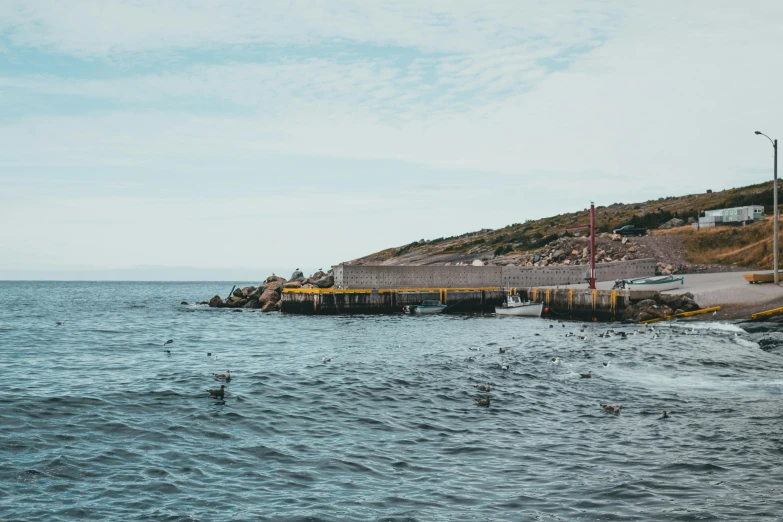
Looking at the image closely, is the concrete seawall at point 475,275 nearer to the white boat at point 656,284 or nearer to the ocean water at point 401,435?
the white boat at point 656,284

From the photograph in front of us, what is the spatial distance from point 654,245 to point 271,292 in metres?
43.0

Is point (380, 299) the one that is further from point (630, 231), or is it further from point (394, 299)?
point (630, 231)

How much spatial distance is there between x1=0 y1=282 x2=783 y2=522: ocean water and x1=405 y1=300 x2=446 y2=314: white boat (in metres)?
26.0

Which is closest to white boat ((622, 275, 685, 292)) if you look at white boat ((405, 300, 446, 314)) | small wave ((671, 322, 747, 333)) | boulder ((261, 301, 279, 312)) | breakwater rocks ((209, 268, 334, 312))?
small wave ((671, 322, 747, 333))

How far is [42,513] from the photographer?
12.3m

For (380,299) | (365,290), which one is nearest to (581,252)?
(380,299)

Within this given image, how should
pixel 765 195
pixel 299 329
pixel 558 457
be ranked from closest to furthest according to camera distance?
pixel 558 457, pixel 299 329, pixel 765 195

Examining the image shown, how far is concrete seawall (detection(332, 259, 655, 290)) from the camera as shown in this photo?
63125 millimetres

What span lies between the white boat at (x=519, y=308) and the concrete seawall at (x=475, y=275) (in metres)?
5.86

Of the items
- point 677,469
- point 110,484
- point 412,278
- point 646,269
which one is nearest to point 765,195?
point 646,269

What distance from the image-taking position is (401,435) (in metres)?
17.9

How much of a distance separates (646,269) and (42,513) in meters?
59.9

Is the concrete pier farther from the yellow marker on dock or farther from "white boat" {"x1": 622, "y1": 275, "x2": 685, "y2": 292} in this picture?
the yellow marker on dock

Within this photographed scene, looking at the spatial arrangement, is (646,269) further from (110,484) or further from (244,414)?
Result: (110,484)
